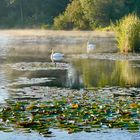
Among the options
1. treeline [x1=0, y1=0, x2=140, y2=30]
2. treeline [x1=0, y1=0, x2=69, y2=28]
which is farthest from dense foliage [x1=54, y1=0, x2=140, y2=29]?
treeline [x1=0, y1=0, x2=69, y2=28]

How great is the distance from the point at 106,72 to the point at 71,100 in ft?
25.1

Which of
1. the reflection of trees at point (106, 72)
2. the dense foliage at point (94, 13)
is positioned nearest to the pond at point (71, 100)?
the reflection of trees at point (106, 72)

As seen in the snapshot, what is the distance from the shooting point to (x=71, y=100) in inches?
614

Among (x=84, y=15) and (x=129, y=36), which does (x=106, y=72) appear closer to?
(x=129, y=36)

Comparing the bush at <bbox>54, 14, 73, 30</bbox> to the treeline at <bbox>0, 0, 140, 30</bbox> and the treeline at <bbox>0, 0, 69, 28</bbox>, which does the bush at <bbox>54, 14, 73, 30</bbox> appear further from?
the treeline at <bbox>0, 0, 69, 28</bbox>

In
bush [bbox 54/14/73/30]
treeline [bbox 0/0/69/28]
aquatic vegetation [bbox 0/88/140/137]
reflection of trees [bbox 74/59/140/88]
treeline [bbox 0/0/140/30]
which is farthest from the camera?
treeline [bbox 0/0/69/28]

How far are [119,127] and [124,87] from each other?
6124 millimetres

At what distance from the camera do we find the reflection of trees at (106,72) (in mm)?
20038

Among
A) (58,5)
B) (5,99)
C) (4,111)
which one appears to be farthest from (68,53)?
(58,5)

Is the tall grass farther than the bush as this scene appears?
No

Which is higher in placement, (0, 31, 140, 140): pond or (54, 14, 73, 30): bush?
(54, 14, 73, 30): bush

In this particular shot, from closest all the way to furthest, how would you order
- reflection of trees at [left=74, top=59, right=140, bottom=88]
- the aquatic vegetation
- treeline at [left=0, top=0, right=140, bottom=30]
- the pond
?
the pond → the aquatic vegetation → reflection of trees at [left=74, top=59, right=140, bottom=88] → treeline at [left=0, top=0, right=140, bottom=30]

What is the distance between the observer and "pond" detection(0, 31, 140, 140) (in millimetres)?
12242

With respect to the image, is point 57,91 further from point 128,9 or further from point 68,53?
point 128,9
